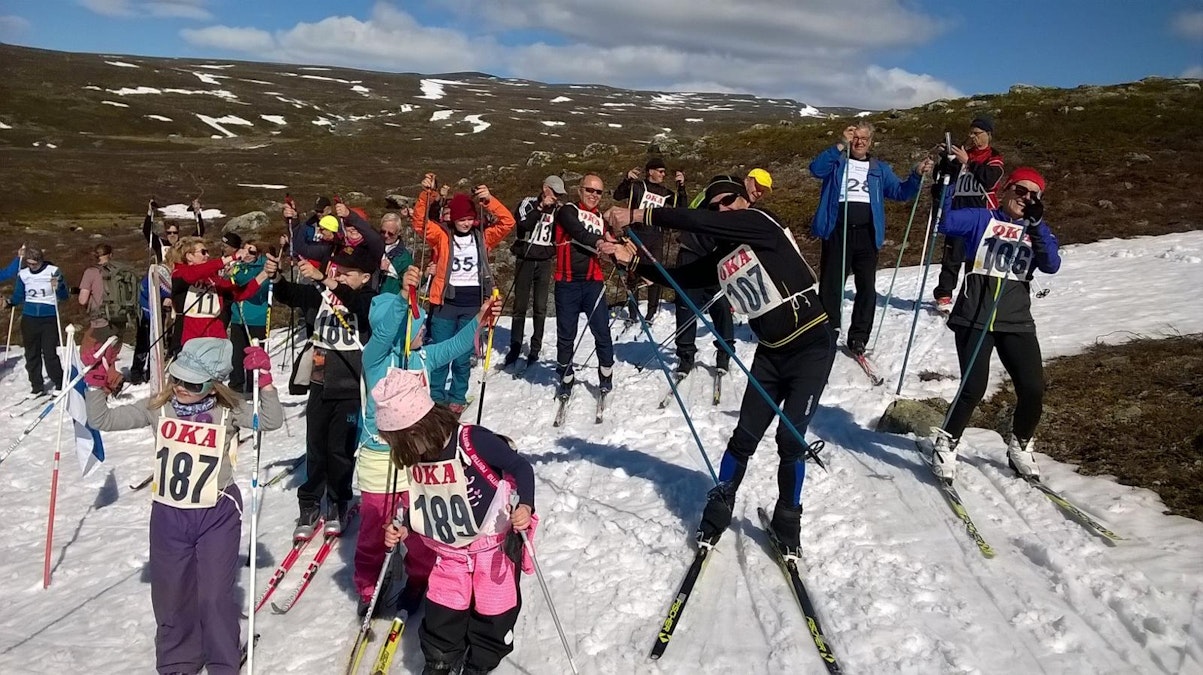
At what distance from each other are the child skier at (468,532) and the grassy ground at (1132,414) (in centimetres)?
537

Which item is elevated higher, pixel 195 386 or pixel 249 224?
pixel 195 386

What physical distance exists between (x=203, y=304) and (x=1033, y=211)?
900 centimetres

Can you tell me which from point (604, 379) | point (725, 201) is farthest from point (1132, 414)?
point (604, 379)

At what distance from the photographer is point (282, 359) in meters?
14.3

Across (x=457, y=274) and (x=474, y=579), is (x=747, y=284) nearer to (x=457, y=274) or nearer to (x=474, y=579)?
(x=474, y=579)

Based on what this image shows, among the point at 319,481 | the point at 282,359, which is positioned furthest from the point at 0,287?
the point at 319,481

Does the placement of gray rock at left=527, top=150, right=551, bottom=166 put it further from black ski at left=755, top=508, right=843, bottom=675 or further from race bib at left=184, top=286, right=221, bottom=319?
black ski at left=755, top=508, right=843, bottom=675

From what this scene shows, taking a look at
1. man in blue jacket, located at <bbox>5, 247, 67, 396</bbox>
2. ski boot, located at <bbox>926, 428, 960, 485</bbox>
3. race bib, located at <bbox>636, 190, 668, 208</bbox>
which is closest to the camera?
ski boot, located at <bbox>926, 428, 960, 485</bbox>

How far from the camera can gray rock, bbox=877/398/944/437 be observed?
8109mm

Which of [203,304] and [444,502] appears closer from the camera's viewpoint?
[444,502]

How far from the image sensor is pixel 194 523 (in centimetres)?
468

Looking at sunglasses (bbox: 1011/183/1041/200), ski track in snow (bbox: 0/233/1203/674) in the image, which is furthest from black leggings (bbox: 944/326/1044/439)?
sunglasses (bbox: 1011/183/1041/200)

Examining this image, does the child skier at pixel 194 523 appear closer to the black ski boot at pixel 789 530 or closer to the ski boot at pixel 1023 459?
the black ski boot at pixel 789 530

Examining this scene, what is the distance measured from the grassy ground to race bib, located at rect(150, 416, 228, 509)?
7.21 metres
